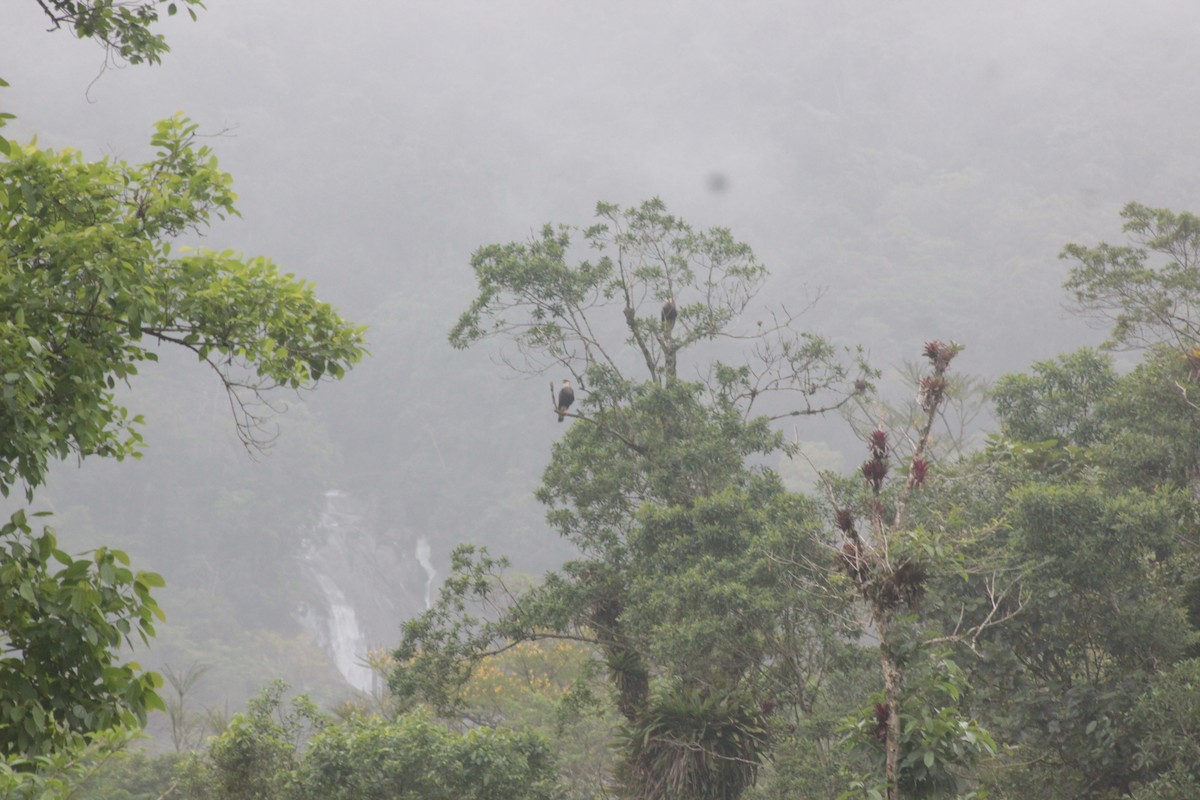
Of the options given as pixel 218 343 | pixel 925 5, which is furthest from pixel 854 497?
pixel 925 5

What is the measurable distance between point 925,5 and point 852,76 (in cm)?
1018

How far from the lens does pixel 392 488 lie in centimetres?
5944

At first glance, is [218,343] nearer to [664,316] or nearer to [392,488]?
[664,316]

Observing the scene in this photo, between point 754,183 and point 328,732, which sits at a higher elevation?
point 754,183

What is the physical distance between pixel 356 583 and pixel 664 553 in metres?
45.1

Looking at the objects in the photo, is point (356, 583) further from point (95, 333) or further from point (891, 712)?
point (891, 712)

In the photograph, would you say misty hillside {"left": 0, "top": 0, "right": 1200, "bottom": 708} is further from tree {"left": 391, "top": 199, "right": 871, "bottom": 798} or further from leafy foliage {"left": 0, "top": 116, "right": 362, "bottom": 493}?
leafy foliage {"left": 0, "top": 116, "right": 362, "bottom": 493}

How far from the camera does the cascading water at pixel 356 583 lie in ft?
161

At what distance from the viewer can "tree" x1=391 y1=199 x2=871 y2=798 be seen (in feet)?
28.8

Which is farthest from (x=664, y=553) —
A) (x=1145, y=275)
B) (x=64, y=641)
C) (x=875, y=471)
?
(x=1145, y=275)

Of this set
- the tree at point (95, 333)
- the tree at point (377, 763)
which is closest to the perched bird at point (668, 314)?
the tree at point (377, 763)

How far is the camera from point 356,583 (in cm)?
5269

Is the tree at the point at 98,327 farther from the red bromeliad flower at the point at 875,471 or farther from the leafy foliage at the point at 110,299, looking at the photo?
the red bromeliad flower at the point at 875,471

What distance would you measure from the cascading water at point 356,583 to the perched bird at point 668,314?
36764 millimetres
